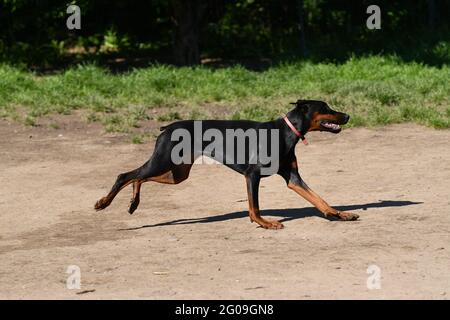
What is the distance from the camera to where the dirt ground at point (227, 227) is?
22.4 feet

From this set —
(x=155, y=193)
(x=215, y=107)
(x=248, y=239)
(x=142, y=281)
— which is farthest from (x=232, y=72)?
(x=142, y=281)

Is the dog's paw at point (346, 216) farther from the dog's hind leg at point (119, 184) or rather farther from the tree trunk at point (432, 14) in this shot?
the tree trunk at point (432, 14)

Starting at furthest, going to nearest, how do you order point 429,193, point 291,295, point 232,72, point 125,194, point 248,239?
point 232,72 < point 125,194 < point 429,193 < point 248,239 < point 291,295

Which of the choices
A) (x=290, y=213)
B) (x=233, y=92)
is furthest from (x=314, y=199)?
(x=233, y=92)

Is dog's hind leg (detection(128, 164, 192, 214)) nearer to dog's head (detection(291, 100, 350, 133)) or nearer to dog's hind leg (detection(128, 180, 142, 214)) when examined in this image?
dog's hind leg (detection(128, 180, 142, 214))

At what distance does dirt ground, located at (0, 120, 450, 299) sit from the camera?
6828mm

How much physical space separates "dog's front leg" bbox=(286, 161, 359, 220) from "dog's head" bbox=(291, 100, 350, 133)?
0.37 meters

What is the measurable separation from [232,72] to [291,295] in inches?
432

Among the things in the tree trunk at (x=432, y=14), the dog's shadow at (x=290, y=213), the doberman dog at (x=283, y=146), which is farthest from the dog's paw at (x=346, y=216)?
the tree trunk at (x=432, y=14)

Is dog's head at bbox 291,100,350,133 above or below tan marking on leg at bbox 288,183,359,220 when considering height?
above

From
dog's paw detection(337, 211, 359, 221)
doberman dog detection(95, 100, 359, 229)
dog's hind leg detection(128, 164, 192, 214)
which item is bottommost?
dog's paw detection(337, 211, 359, 221)

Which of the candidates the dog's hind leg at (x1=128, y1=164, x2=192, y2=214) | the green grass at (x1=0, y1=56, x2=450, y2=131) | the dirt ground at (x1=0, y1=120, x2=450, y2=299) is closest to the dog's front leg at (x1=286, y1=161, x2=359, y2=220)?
the dirt ground at (x1=0, y1=120, x2=450, y2=299)

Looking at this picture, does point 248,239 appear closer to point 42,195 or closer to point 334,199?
point 334,199
